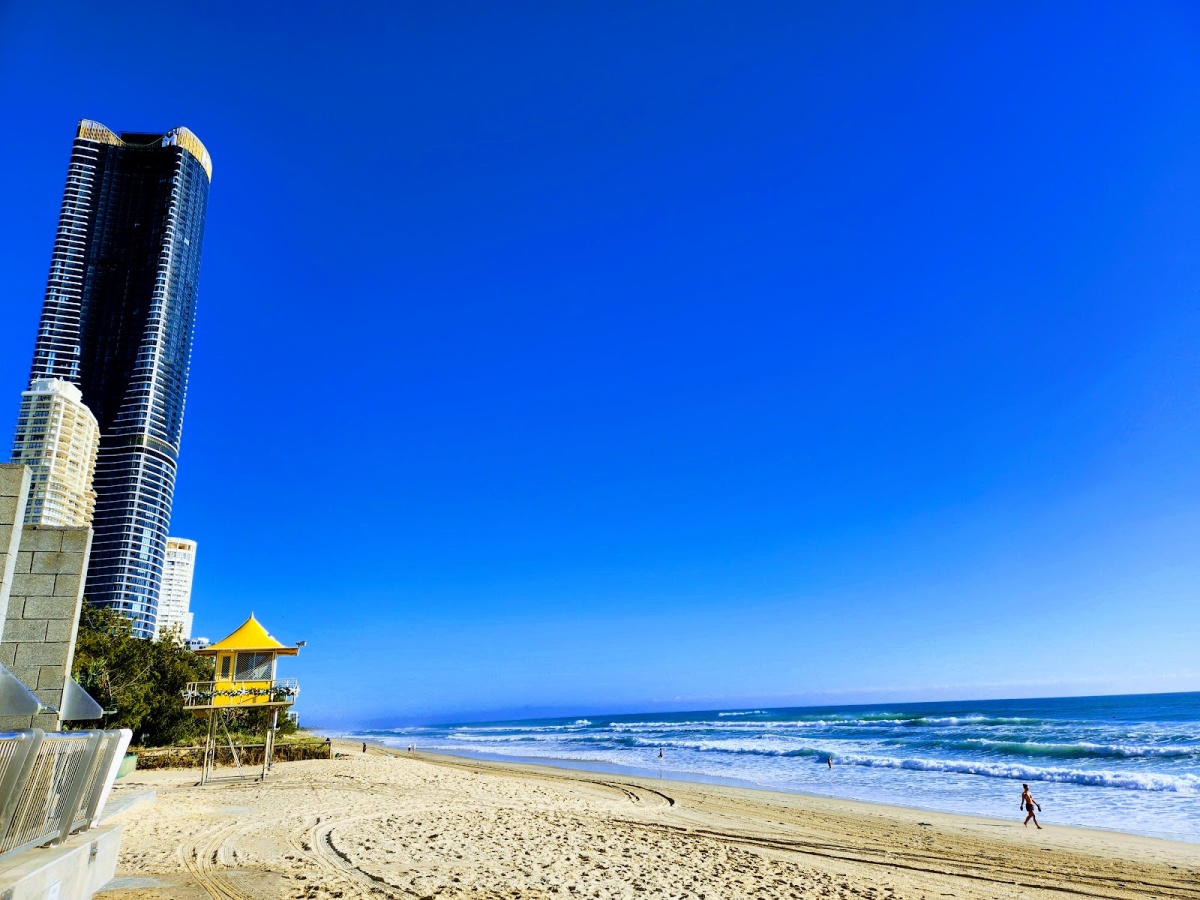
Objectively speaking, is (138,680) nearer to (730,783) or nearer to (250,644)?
(250,644)

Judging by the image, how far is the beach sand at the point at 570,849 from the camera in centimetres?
935

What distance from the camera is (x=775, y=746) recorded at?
153ft

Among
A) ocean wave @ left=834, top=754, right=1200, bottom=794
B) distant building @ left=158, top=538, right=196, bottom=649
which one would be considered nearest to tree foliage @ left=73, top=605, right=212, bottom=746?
ocean wave @ left=834, top=754, right=1200, bottom=794

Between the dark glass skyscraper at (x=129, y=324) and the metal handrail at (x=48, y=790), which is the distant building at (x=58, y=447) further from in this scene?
the metal handrail at (x=48, y=790)

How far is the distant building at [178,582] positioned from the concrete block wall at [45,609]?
135 metres

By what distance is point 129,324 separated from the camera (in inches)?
4397

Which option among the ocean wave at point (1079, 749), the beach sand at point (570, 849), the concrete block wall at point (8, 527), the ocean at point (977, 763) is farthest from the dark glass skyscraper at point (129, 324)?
the concrete block wall at point (8, 527)

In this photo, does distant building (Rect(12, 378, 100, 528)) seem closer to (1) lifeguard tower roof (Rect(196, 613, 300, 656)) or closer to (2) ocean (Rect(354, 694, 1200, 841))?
(2) ocean (Rect(354, 694, 1200, 841))

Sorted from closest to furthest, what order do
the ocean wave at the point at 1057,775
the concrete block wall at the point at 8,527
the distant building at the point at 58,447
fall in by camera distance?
the concrete block wall at the point at 8,527
the ocean wave at the point at 1057,775
the distant building at the point at 58,447

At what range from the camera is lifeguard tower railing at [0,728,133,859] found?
3193 millimetres

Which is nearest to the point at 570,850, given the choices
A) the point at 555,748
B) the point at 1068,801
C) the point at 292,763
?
the point at 292,763

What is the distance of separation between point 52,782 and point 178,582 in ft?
503

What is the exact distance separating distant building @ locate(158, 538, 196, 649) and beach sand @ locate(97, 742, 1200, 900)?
12260cm

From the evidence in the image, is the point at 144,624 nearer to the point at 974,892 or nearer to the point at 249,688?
the point at 249,688
